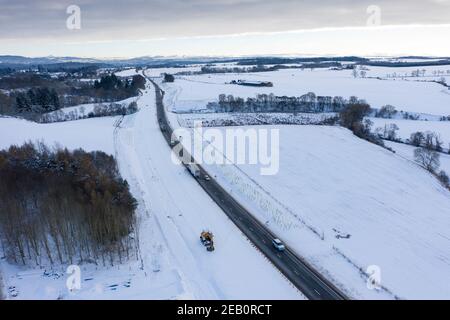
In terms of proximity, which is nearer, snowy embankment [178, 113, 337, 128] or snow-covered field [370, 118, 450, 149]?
snow-covered field [370, 118, 450, 149]

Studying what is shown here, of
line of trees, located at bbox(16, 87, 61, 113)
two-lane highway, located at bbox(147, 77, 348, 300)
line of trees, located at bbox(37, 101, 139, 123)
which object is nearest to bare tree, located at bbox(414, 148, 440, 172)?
two-lane highway, located at bbox(147, 77, 348, 300)

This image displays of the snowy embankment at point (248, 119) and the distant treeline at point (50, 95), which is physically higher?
the distant treeline at point (50, 95)

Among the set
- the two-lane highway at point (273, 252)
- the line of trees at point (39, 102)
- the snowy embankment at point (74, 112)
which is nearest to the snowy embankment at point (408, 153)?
the two-lane highway at point (273, 252)

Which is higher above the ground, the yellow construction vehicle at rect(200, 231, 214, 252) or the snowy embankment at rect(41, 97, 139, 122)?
the snowy embankment at rect(41, 97, 139, 122)

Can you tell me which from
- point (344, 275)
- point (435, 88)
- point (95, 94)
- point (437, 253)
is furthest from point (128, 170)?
point (435, 88)

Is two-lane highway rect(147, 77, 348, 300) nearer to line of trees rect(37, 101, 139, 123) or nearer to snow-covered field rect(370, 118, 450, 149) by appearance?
snow-covered field rect(370, 118, 450, 149)

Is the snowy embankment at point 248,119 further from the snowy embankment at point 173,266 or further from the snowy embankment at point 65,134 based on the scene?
the snowy embankment at point 173,266
